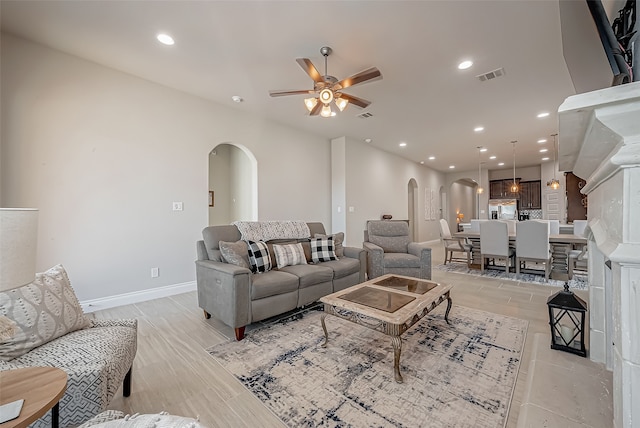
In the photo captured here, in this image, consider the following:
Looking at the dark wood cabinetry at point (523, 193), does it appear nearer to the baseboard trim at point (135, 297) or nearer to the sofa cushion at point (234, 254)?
the sofa cushion at point (234, 254)

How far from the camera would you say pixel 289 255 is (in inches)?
121

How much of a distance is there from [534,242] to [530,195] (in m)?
6.98

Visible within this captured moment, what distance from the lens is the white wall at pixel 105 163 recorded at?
264 cm

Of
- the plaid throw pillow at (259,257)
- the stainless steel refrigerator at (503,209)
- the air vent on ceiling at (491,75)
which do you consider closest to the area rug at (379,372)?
the plaid throw pillow at (259,257)

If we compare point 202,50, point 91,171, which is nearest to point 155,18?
point 202,50

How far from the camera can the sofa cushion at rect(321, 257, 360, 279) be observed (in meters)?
3.10

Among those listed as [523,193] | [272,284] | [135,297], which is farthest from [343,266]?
[523,193]

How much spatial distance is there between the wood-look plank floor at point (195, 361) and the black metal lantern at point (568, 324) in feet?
1.20

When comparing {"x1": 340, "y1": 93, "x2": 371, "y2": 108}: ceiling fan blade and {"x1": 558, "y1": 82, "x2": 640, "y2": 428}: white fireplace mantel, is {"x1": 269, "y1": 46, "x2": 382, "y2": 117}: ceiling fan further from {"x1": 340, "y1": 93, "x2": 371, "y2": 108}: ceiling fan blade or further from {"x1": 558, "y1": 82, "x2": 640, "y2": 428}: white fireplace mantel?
{"x1": 558, "y1": 82, "x2": 640, "y2": 428}: white fireplace mantel

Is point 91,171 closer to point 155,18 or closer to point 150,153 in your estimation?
point 150,153

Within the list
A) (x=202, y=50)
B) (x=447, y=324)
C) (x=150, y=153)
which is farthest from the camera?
(x=150, y=153)

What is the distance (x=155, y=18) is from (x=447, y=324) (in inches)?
160

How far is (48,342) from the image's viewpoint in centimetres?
126

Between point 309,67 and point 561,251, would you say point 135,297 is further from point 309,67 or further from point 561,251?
point 561,251
